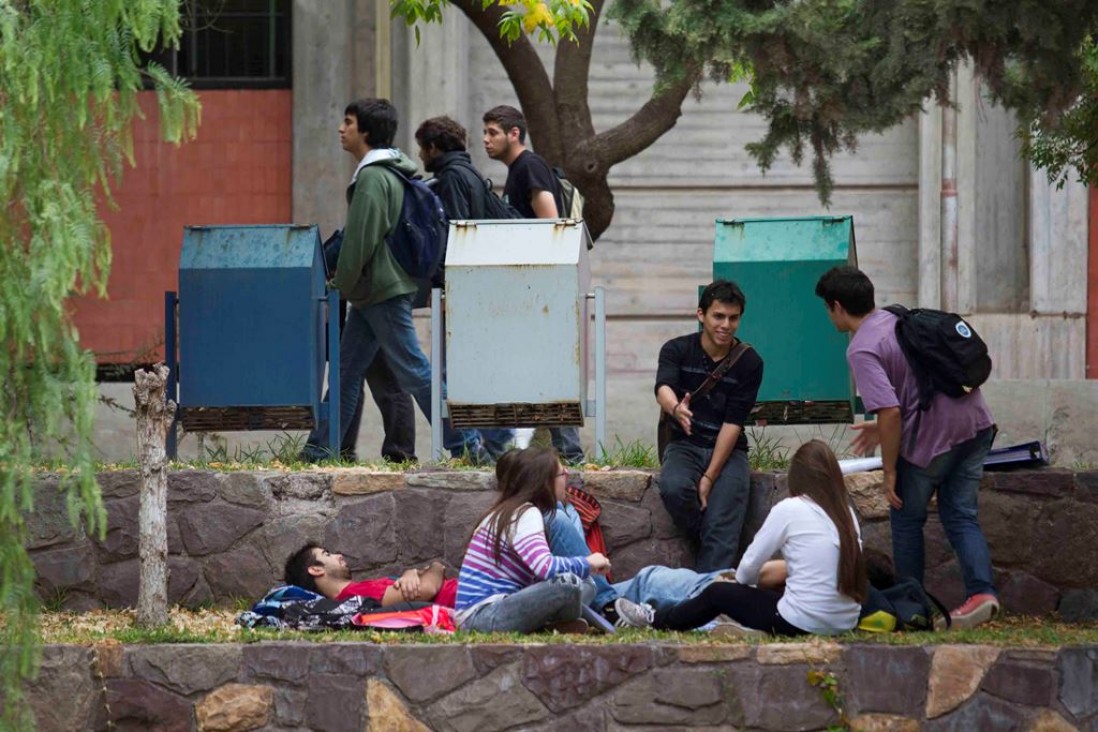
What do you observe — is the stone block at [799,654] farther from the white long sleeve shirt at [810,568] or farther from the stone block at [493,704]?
the stone block at [493,704]

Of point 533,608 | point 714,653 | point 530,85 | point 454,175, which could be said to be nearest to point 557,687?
point 533,608

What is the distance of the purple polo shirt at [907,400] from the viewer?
853cm

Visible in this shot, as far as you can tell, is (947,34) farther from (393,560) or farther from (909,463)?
(393,560)

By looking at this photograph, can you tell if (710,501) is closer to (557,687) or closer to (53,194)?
(557,687)

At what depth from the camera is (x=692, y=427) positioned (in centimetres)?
923

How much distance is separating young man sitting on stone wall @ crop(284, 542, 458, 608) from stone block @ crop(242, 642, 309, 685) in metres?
0.84

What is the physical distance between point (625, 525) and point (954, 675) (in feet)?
6.74

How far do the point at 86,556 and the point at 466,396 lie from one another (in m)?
1.94

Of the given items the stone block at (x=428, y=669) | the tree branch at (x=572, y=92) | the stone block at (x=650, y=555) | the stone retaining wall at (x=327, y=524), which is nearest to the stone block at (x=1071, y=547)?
the stone retaining wall at (x=327, y=524)

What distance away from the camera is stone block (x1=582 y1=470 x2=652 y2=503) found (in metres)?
9.44

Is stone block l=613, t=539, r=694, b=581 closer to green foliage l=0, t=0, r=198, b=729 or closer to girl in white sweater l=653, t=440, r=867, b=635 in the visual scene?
girl in white sweater l=653, t=440, r=867, b=635

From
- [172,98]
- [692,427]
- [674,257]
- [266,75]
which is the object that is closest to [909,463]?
[692,427]

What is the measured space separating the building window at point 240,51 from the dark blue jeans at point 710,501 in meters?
6.52

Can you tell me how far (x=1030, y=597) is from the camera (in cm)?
924
